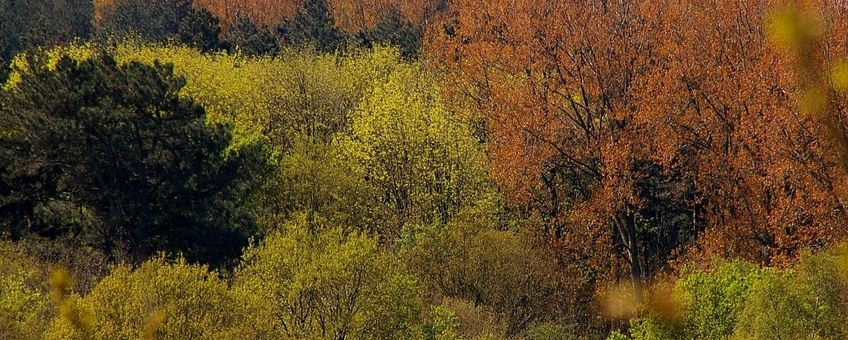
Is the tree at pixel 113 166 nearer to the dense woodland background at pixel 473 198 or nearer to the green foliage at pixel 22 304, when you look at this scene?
the dense woodland background at pixel 473 198

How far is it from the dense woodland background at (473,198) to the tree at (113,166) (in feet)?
0.29

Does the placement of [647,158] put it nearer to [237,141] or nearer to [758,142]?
[758,142]

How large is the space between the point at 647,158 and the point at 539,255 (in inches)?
250

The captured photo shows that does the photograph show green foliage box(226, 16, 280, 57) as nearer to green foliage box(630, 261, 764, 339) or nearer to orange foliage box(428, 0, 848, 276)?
orange foliage box(428, 0, 848, 276)

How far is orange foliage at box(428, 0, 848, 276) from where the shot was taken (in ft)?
→ 89.3

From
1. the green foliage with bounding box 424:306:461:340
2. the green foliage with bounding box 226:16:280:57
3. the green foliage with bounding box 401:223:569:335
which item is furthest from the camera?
the green foliage with bounding box 226:16:280:57

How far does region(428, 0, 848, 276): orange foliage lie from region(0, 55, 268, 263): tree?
39.4 feet

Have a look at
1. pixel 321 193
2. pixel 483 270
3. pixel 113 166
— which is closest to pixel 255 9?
pixel 321 193

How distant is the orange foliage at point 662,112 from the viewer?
89.3 ft

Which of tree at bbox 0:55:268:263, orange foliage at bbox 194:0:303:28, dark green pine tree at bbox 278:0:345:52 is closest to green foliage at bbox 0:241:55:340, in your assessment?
tree at bbox 0:55:268:263

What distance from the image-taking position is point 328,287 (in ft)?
71.1

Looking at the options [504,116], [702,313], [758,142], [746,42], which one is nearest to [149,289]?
[702,313]

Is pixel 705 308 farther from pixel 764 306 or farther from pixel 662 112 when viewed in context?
pixel 662 112

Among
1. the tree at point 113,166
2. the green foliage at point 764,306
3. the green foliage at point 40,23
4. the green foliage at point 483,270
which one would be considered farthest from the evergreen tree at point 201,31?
the green foliage at point 764,306
